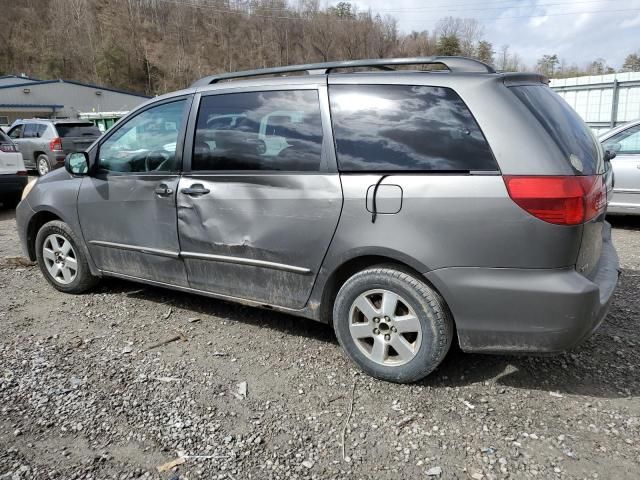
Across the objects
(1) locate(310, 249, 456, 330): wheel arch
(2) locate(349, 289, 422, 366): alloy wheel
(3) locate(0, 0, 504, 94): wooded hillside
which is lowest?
(2) locate(349, 289, 422, 366): alloy wheel

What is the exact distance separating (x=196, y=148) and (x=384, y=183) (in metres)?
1.48

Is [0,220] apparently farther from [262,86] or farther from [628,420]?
[628,420]

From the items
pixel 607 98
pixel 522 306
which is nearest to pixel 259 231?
pixel 522 306

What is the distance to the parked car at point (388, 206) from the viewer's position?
2.57 meters

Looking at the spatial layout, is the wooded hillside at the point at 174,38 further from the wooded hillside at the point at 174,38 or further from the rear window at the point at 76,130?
the rear window at the point at 76,130

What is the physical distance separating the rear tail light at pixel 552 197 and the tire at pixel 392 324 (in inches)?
27.2

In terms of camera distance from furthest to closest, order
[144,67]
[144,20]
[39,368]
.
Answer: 1. [144,20]
2. [144,67]
3. [39,368]

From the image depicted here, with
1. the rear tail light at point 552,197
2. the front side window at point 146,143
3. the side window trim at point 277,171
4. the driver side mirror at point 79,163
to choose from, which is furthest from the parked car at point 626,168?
the driver side mirror at point 79,163

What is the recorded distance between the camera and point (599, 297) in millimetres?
2629

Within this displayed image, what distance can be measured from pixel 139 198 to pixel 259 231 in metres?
1.16

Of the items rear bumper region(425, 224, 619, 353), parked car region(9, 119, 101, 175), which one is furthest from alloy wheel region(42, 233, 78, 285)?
parked car region(9, 119, 101, 175)

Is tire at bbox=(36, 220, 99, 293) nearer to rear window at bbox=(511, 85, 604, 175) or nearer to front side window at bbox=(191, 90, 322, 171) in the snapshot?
front side window at bbox=(191, 90, 322, 171)

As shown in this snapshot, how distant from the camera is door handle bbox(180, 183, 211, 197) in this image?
11.4 feet

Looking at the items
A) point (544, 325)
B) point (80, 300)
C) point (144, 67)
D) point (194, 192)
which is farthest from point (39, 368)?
point (144, 67)
